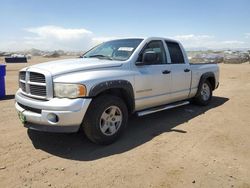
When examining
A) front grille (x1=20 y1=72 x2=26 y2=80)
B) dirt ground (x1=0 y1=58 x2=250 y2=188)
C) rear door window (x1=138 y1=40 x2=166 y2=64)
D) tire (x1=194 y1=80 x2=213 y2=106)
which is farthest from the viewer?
tire (x1=194 y1=80 x2=213 y2=106)

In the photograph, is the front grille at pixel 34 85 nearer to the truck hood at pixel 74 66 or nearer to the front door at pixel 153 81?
the truck hood at pixel 74 66

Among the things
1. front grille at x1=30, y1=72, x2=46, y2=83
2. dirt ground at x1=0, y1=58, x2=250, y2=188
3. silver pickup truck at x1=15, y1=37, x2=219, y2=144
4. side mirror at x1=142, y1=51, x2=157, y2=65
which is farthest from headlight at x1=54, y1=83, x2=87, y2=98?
side mirror at x1=142, y1=51, x2=157, y2=65

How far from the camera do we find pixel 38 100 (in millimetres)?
4211

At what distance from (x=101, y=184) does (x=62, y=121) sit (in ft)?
3.87

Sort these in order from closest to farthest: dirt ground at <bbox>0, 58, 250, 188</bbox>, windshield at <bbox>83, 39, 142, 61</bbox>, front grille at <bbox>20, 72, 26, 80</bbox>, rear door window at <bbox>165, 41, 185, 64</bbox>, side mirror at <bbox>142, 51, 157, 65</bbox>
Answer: dirt ground at <bbox>0, 58, 250, 188</bbox>
front grille at <bbox>20, 72, 26, 80</bbox>
side mirror at <bbox>142, 51, 157, 65</bbox>
windshield at <bbox>83, 39, 142, 61</bbox>
rear door window at <bbox>165, 41, 185, 64</bbox>

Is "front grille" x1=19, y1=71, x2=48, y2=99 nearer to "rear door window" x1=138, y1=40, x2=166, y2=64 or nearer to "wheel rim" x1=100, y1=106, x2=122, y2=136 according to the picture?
"wheel rim" x1=100, y1=106, x2=122, y2=136

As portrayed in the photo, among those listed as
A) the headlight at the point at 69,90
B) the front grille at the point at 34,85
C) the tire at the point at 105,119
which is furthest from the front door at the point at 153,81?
the front grille at the point at 34,85

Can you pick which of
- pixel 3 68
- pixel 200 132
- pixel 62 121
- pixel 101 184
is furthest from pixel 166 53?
pixel 3 68

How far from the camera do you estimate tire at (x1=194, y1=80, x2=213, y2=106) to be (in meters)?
7.26

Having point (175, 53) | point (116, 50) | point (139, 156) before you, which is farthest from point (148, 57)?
point (139, 156)

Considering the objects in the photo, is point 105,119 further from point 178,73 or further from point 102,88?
point 178,73

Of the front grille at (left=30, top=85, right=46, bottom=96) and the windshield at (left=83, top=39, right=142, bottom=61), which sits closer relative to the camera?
the front grille at (left=30, top=85, right=46, bottom=96)

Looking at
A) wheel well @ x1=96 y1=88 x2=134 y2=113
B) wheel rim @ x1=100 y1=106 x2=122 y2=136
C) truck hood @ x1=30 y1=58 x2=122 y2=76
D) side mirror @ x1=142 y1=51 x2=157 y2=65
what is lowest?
wheel rim @ x1=100 y1=106 x2=122 y2=136

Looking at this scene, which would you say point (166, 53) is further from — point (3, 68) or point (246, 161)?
point (3, 68)
